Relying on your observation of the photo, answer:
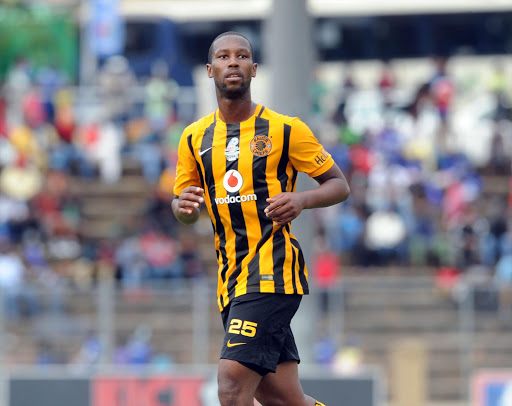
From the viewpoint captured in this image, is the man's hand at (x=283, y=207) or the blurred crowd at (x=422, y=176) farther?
the blurred crowd at (x=422, y=176)

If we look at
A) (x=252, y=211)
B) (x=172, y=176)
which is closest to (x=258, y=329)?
(x=252, y=211)

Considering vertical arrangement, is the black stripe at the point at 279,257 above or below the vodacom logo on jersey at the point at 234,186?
below

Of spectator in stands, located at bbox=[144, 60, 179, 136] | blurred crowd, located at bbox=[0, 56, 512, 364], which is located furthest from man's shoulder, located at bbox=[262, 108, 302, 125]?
spectator in stands, located at bbox=[144, 60, 179, 136]

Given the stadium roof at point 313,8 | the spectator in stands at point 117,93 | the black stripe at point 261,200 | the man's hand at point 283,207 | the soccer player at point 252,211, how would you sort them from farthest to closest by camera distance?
the stadium roof at point 313,8, the spectator in stands at point 117,93, the black stripe at point 261,200, the soccer player at point 252,211, the man's hand at point 283,207

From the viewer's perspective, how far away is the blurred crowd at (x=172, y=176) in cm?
1595

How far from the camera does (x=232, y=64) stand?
17.6ft

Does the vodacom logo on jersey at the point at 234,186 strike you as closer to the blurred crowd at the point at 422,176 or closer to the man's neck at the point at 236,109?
the man's neck at the point at 236,109

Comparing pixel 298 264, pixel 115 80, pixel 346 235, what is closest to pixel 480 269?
pixel 346 235

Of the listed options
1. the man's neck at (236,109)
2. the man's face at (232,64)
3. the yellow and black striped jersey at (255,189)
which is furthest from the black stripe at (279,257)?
the man's face at (232,64)

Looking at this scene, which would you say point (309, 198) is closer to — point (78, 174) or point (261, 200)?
point (261, 200)

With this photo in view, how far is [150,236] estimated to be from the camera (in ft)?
53.9

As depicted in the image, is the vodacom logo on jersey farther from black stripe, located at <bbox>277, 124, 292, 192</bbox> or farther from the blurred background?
the blurred background

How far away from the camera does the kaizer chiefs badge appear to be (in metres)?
5.52

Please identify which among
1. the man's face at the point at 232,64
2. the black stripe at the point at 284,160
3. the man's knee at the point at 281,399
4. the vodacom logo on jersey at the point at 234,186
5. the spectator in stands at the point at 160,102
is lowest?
the man's knee at the point at 281,399
